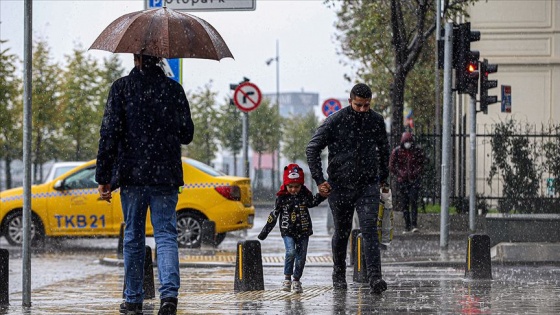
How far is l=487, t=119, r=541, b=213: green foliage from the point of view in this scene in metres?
20.9

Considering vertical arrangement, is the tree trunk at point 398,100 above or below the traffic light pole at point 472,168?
above

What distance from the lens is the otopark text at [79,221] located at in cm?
2028

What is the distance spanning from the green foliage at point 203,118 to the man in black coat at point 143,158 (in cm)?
4827

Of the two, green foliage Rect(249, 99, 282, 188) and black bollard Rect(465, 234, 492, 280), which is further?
green foliage Rect(249, 99, 282, 188)

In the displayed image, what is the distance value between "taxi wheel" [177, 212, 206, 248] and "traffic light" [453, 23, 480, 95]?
16.0 feet

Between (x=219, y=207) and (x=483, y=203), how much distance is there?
5959 millimetres

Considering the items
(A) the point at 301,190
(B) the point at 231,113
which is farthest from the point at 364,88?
(B) the point at 231,113

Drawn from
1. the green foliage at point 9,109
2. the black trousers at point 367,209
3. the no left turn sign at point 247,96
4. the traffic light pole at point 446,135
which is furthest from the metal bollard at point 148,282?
the green foliage at point 9,109

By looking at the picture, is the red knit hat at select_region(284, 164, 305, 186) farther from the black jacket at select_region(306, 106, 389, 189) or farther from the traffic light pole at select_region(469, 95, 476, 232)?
the traffic light pole at select_region(469, 95, 476, 232)

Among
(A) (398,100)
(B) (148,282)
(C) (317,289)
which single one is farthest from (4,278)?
(A) (398,100)

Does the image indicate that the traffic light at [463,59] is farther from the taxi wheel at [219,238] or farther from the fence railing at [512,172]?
the taxi wheel at [219,238]

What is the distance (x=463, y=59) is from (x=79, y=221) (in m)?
6.97

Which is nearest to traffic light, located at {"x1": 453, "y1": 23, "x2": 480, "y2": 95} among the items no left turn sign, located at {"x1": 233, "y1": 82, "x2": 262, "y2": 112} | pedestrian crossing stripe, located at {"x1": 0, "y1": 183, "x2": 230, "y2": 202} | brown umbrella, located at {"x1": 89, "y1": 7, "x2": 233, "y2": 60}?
pedestrian crossing stripe, located at {"x1": 0, "y1": 183, "x2": 230, "y2": 202}

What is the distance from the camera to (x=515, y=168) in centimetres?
2170
